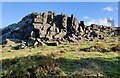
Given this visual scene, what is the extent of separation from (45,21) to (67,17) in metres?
4.65

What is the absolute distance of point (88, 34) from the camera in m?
46.0

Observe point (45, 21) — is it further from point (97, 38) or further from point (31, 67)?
point (31, 67)

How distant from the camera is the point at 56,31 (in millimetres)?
45562

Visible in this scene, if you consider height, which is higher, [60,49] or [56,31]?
[56,31]

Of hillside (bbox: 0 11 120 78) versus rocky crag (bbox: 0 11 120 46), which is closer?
hillside (bbox: 0 11 120 78)

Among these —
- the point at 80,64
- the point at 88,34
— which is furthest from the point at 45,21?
the point at 80,64

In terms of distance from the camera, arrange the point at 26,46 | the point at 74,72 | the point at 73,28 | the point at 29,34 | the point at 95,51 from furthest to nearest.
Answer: the point at 73,28 → the point at 29,34 → the point at 26,46 → the point at 95,51 → the point at 74,72

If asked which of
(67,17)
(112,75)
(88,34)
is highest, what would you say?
(67,17)

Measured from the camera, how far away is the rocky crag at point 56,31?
138ft

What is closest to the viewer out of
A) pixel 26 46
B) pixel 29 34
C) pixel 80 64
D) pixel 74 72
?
pixel 74 72

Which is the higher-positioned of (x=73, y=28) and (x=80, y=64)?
(x=73, y=28)

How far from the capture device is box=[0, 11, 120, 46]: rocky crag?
1652 inches

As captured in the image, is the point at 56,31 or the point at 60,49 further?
the point at 56,31

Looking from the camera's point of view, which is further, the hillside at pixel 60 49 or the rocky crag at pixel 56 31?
the rocky crag at pixel 56 31
